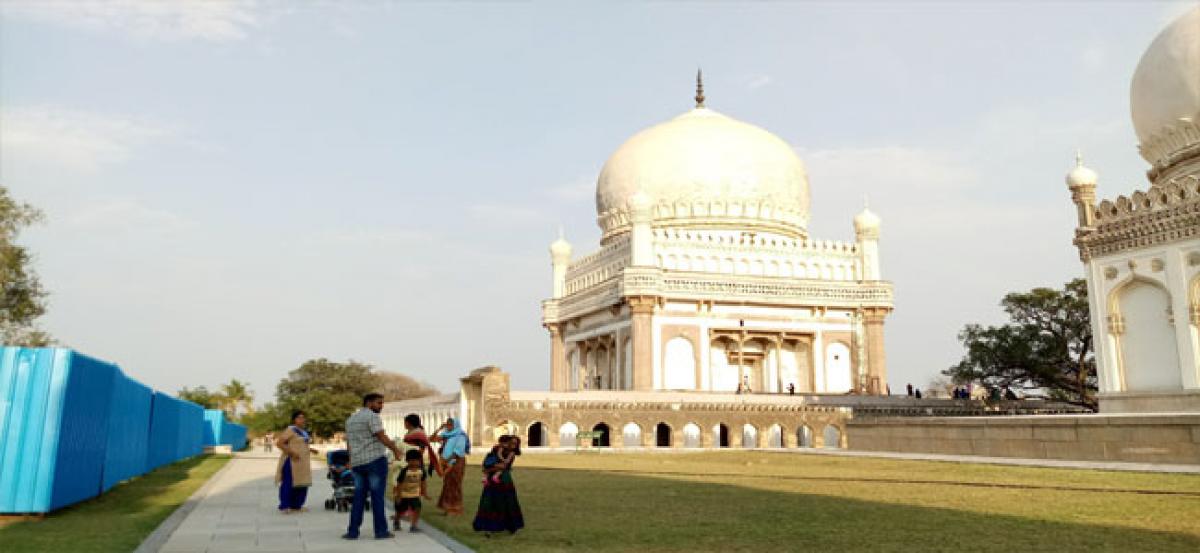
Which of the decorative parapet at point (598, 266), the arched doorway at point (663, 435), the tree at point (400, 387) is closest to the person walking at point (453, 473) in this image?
the arched doorway at point (663, 435)

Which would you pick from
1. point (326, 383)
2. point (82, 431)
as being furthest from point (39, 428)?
point (326, 383)

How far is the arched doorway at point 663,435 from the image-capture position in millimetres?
37072

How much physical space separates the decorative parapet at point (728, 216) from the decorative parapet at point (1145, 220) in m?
20.9

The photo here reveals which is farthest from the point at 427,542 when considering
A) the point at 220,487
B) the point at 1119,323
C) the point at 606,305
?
the point at 606,305

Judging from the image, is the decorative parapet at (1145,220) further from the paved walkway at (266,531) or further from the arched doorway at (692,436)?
the paved walkway at (266,531)

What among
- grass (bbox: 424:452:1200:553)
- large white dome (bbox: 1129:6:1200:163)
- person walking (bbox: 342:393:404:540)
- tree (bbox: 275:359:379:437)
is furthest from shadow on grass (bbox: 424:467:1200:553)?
tree (bbox: 275:359:379:437)

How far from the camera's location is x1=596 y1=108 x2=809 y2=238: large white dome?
46.7 meters

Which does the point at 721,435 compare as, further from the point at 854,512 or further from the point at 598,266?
the point at 854,512

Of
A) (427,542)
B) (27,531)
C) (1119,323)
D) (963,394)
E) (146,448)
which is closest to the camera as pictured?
(427,542)

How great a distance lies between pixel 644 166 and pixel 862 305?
13.0 m

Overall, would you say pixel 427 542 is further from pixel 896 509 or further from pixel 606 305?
pixel 606 305

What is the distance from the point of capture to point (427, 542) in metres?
9.37

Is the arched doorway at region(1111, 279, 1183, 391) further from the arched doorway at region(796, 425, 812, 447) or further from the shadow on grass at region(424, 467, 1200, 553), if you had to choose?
the arched doorway at region(796, 425, 812, 447)

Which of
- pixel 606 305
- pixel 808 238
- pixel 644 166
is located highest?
pixel 644 166
